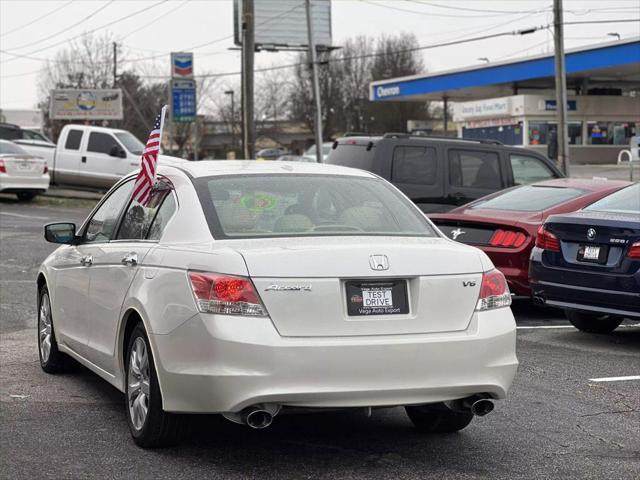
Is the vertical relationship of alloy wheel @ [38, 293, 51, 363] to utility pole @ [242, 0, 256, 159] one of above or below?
below

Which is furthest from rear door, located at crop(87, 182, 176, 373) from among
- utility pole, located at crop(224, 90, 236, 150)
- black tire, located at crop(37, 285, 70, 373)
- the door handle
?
utility pole, located at crop(224, 90, 236, 150)

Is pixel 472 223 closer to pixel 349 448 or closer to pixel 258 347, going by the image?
pixel 349 448

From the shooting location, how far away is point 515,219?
1124 centimetres

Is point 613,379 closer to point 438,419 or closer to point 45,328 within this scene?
point 438,419

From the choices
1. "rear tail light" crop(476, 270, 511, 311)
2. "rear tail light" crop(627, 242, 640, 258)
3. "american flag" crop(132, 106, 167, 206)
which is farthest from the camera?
"rear tail light" crop(627, 242, 640, 258)

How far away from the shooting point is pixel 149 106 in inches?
3282

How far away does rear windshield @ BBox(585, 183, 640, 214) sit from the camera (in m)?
10.1

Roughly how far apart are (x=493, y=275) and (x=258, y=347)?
4.48 ft

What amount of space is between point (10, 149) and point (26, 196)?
5.50 ft

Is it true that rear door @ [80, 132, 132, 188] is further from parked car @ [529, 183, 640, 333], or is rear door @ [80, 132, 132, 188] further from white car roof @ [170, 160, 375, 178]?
white car roof @ [170, 160, 375, 178]

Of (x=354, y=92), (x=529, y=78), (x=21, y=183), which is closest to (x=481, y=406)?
(x=21, y=183)

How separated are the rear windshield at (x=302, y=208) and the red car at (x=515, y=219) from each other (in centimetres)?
487

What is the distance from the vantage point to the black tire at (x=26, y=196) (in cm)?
2908

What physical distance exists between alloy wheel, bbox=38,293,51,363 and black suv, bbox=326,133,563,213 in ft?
24.6
